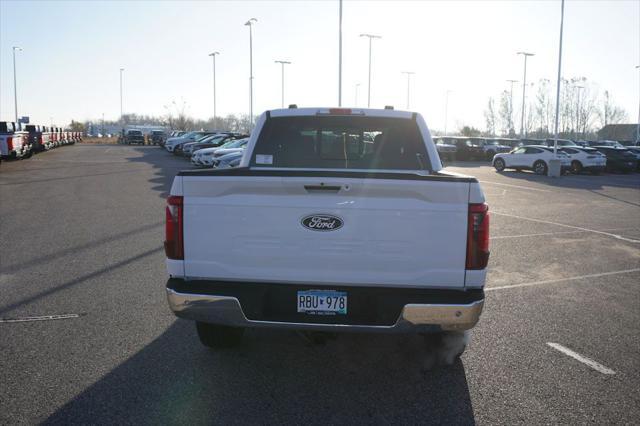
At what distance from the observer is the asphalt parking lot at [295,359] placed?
3684mm

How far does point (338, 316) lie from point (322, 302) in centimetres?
14

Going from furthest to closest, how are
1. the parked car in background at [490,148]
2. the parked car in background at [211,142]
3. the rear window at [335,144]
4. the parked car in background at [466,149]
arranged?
the parked car in background at [490,148] < the parked car in background at [466,149] < the parked car in background at [211,142] < the rear window at [335,144]

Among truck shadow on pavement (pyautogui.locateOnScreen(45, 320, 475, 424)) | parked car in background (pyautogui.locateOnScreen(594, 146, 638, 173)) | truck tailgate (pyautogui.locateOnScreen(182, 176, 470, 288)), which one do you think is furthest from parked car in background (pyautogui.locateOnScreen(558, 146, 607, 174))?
truck tailgate (pyautogui.locateOnScreen(182, 176, 470, 288))

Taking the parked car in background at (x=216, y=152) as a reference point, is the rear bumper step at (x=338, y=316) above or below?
below

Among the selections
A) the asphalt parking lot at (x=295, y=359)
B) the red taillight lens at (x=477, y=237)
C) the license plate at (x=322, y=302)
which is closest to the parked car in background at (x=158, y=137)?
the asphalt parking lot at (x=295, y=359)

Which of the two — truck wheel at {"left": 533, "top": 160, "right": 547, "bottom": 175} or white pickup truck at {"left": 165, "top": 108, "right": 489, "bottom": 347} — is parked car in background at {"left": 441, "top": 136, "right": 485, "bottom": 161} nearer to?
truck wheel at {"left": 533, "top": 160, "right": 547, "bottom": 175}

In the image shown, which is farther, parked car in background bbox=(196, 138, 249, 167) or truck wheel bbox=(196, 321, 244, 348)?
parked car in background bbox=(196, 138, 249, 167)

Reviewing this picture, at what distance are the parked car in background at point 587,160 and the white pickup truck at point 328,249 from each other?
29872mm

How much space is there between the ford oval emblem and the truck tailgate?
0.01m

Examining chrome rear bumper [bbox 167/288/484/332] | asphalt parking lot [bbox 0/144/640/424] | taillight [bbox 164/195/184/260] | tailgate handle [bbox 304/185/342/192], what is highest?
tailgate handle [bbox 304/185/342/192]

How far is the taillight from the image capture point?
3.75 metres

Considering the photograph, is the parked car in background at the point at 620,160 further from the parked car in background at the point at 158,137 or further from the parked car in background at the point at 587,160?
the parked car in background at the point at 158,137

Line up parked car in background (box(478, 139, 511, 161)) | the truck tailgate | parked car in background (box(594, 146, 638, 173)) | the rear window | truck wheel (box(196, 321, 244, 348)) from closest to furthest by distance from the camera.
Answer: the truck tailgate → truck wheel (box(196, 321, 244, 348)) → the rear window → parked car in background (box(594, 146, 638, 173)) → parked car in background (box(478, 139, 511, 161))

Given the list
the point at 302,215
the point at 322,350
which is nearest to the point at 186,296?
the point at 302,215
